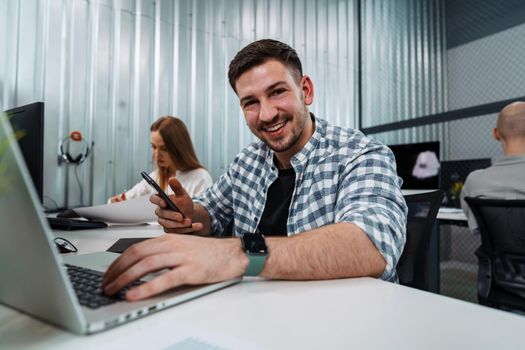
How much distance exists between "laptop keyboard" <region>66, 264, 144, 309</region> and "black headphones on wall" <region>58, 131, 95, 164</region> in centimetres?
192

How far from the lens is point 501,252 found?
5.27ft

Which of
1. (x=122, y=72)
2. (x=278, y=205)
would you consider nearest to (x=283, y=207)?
(x=278, y=205)

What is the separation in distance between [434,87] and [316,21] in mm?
1699

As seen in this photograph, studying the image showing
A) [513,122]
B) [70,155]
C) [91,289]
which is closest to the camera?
[91,289]

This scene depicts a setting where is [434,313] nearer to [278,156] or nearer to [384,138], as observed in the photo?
[278,156]

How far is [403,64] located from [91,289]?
4285mm

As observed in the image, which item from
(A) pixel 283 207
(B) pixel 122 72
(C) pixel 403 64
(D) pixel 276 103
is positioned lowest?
(A) pixel 283 207

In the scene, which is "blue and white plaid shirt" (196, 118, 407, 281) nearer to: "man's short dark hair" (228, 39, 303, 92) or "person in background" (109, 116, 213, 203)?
"man's short dark hair" (228, 39, 303, 92)

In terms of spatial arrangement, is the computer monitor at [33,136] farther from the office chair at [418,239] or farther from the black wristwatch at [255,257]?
the office chair at [418,239]

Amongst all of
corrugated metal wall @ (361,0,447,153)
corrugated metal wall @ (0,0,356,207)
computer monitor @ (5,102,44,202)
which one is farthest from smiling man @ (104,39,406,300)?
corrugated metal wall @ (361,0,447,153)

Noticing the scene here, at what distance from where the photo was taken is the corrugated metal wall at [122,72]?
2203 millimetres

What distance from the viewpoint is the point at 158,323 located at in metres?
0.43

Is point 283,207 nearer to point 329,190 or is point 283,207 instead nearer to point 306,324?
point 329,190

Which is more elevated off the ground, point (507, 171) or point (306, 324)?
point (507, 171)
